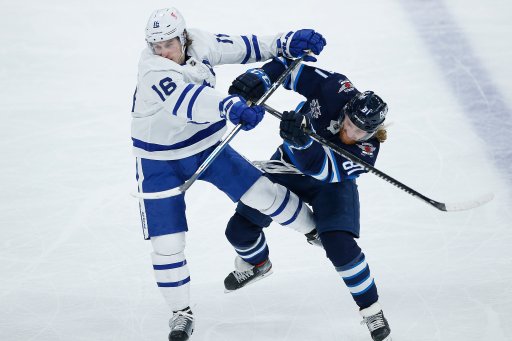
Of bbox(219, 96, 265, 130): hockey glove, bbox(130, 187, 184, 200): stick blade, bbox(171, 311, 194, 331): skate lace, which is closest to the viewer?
bbox(219, 96, 265, 130): hockey glove

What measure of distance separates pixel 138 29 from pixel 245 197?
2552 mm

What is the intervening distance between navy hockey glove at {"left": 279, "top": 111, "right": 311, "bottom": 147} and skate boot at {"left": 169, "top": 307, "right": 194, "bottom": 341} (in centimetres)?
98

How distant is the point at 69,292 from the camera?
477 cm

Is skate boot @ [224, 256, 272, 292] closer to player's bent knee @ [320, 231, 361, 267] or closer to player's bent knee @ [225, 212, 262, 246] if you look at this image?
player's bent knee @ [225, 212, 262, 246]

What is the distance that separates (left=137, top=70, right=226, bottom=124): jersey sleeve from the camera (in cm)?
395

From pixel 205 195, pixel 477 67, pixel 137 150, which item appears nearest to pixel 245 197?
pixel 137 150

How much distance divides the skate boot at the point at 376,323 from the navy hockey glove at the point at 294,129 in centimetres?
88

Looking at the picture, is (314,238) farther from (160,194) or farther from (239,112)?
(239,112)

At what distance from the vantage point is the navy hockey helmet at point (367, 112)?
4.11 metres

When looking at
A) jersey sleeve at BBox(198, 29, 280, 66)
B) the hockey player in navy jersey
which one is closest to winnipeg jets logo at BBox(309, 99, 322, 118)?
the hockey player in navy jersey

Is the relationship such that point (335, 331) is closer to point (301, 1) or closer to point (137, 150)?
point (137, 150)

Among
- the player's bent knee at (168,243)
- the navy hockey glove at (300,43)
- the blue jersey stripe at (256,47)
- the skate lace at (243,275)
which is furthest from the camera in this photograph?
the skate lace at (243,275)

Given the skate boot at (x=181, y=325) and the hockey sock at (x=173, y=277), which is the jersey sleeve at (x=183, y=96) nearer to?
the hockey sock at (x=173, y=277)

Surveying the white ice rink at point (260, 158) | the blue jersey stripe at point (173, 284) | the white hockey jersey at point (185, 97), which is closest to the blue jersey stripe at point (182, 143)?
the white hockey jersey at point (185, 97)
